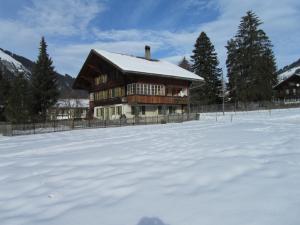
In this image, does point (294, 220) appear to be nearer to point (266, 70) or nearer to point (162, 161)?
point (162, 161)

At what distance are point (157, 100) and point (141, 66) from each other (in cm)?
519

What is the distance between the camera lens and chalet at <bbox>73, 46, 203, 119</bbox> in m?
39.1

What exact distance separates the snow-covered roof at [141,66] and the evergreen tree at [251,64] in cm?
1135

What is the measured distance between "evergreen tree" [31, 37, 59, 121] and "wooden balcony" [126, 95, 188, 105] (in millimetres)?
11016

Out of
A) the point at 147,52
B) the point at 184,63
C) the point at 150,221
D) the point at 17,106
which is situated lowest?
the point at 150,221

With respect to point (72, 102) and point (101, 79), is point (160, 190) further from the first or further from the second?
point (72, 102)

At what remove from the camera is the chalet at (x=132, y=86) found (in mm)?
39062

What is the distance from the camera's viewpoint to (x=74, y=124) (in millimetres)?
31875

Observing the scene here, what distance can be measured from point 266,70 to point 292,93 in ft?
61.2

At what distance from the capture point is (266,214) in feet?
13.9

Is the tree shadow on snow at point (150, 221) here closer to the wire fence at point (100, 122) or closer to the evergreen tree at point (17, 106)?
the wire fence at point (100, 122)

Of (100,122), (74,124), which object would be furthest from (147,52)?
(74,124)

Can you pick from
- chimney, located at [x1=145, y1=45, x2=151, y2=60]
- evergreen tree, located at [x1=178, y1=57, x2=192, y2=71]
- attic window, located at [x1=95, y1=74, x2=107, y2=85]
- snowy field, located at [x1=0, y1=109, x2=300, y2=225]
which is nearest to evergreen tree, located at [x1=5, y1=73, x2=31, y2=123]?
attic window, located at [x1=95, y1=74, x2=107, y2=85]

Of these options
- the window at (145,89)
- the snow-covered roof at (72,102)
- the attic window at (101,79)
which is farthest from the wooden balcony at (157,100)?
the snow-covered roof at (72,102)
